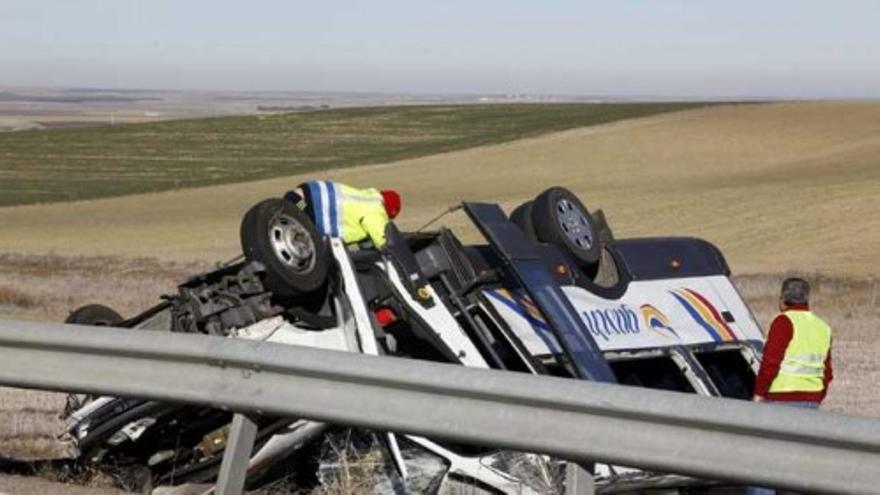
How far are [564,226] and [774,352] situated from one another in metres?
1.20

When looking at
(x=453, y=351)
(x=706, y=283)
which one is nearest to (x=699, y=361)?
(x=706, y=283)

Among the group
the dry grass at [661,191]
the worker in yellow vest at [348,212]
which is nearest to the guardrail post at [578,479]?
the worker in yellow vest at [348,212]

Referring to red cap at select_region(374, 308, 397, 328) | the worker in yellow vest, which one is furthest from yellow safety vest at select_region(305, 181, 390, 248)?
red cap at select_region(374, 308, 397, 328)

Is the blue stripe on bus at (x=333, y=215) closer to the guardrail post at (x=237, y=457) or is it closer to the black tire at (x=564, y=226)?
the black tire at (x=564, y=226)

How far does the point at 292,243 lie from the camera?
24.1ft

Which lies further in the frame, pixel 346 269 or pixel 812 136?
pixel 812 136

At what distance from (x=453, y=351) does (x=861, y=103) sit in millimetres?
61023

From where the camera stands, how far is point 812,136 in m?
57.6

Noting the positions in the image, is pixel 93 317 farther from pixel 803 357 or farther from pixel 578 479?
pixel 578 479

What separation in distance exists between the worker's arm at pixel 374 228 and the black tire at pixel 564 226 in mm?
1120

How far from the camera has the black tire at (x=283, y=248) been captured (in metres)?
7.21

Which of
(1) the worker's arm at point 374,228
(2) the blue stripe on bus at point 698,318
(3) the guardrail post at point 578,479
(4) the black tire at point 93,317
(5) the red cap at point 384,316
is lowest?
(4) the black tire at point 93,317

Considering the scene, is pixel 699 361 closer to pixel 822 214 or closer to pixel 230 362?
pixel 230 362

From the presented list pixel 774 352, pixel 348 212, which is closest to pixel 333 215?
pixel 348 212
